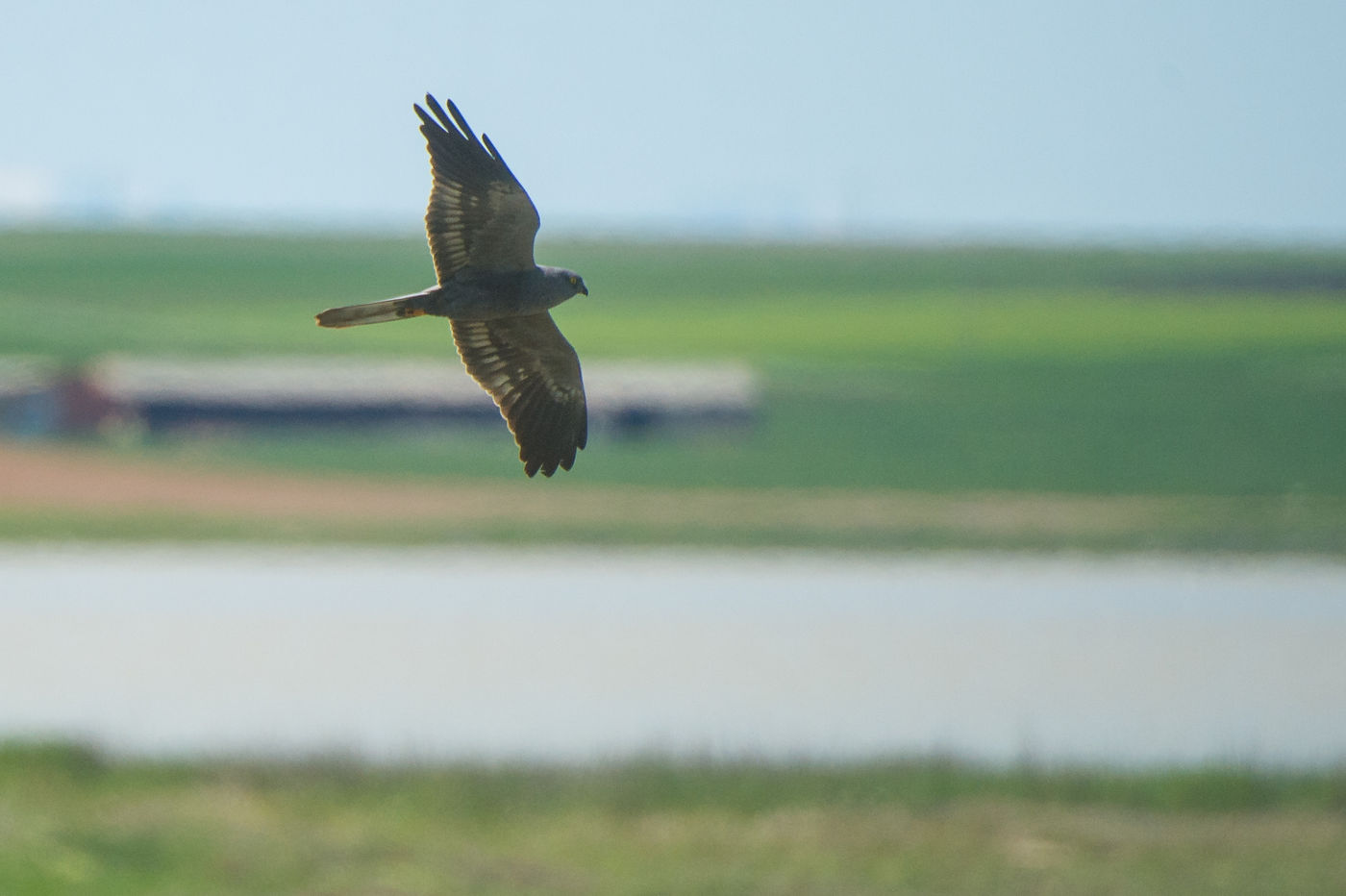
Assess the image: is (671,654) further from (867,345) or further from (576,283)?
(867,345)

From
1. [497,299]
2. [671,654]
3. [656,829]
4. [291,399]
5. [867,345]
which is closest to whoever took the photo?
[497,299]

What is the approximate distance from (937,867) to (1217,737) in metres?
9.53

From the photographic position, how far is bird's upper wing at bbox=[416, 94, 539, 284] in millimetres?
4402

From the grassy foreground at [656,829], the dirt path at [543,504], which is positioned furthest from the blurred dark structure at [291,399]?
the grassy foreground at [656,829]

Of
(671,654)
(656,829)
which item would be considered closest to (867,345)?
(671,654)

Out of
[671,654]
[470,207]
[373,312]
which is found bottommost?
[671,654]

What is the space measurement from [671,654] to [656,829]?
1319cm

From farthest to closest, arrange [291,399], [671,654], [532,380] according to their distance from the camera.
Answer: [291,399], [671,654], [532,380]

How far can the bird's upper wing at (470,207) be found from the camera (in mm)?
4402

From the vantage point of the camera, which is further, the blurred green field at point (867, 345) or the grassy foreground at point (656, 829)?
the blurred green field at point (867, 345)

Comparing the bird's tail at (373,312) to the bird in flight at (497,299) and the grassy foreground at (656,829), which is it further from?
the grassy foreground at (656,829)

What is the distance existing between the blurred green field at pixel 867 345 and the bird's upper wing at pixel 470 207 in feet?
153

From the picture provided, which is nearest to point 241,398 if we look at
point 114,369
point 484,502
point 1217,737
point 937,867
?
point 114,369

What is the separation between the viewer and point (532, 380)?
4.83 metres
